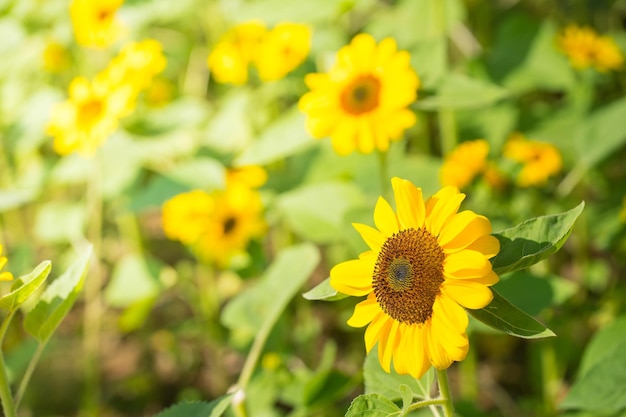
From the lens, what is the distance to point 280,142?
44.4 inches

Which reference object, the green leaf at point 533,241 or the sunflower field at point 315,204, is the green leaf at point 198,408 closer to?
the sunflower field at point 315,204

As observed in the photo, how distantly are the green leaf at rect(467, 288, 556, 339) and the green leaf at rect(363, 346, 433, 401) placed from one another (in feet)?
0.35

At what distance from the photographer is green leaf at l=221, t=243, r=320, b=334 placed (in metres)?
0.95

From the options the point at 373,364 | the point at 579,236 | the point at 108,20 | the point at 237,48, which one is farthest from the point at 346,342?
the point at 373,364

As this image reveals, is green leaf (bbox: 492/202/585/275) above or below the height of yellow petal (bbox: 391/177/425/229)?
below

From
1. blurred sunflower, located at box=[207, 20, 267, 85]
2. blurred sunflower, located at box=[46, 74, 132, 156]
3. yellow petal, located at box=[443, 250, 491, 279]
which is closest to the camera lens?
yellow petal, located at box=[443, 250, 491, 279]

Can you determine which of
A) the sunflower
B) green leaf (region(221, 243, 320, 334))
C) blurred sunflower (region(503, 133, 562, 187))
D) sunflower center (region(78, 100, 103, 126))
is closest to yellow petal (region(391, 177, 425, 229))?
the sunflower

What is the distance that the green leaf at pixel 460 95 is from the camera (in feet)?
3.14

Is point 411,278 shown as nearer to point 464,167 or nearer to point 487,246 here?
point 487,246

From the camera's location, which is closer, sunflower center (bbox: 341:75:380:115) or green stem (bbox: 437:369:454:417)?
green stem (bbox: 437:369:454:417)

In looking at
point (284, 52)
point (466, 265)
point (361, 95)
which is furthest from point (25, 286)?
point (284, 52)

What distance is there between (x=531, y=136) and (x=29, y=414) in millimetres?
1203

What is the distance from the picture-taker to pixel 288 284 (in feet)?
→ 3.18

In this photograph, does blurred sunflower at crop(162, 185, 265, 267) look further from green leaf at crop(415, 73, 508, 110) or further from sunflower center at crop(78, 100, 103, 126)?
green leaf at crop(415, 73, 508, 110)
